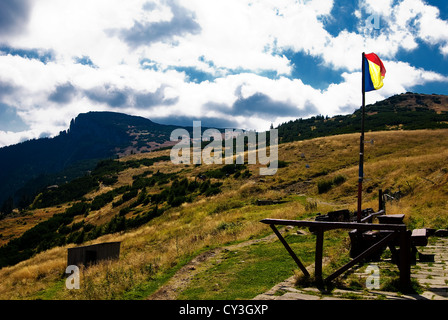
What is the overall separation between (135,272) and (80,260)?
24.3ft

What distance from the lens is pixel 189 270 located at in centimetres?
985

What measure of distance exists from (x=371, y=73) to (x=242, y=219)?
41.0 ft

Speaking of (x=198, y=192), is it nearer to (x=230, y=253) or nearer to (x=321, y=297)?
(x=230, y=253)

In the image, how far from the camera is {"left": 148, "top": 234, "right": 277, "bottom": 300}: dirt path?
26.0 ft

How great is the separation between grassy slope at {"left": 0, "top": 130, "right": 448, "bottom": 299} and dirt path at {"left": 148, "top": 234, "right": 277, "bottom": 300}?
1.39ft

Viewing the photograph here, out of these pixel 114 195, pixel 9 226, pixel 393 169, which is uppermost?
pixel 393 169

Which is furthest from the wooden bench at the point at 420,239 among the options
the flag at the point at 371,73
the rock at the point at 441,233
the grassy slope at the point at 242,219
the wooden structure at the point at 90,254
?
the wooden structure at the point at 90,254

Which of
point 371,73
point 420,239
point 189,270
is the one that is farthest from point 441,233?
point 189,270

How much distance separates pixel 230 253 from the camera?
36.9 feet

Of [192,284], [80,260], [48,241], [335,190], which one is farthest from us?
[48,241]

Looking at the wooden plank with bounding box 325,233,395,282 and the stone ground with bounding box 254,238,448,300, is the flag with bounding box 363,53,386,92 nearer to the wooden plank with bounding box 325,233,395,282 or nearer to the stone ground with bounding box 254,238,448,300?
the stone ground with bounding box 254,238,448,300

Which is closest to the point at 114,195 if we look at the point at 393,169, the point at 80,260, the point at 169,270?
the point at 80,260

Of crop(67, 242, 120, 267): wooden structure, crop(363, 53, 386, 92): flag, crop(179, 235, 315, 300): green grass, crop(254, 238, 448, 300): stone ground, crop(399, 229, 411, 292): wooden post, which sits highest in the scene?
crop(363, 53, 386, 92): flag

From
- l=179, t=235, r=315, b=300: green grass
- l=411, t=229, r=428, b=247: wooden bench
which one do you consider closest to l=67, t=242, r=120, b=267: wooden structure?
l=179, t=235, r=315, b=300: green grass
